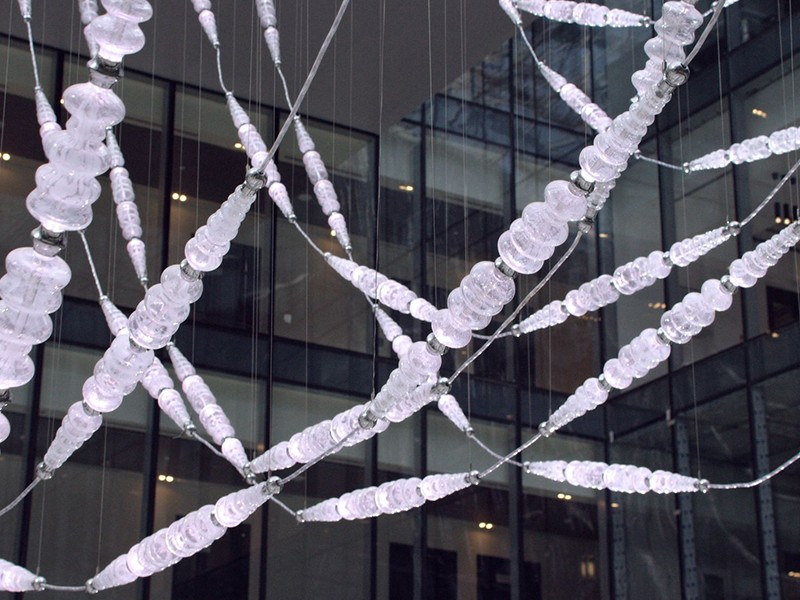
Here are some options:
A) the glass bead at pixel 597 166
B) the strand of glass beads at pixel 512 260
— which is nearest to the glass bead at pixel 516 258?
the strand of glass beads at pixel 512 260

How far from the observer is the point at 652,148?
1327cm

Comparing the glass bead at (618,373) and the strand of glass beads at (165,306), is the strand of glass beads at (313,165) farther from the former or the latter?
the strand of glass beads at (165,306)

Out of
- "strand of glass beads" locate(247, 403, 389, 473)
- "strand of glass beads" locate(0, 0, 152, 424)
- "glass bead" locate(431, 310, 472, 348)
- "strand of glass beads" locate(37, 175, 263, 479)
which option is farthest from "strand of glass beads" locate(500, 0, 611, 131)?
"strand of glass beads" locate(0, 0, 152, 424)

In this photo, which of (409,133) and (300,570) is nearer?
(300,570)

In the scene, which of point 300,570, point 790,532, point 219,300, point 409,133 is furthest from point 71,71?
point 790,532

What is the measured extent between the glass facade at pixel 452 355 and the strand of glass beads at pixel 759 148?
11.1 ft

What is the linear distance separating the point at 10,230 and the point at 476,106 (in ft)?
15.9

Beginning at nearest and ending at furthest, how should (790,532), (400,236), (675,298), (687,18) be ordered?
1. (687,18)
2. (790,532)
3. (675,298)
4. (400,236)

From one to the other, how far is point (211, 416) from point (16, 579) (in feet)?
4.49

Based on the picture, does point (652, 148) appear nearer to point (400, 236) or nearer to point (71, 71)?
point (400, 236)

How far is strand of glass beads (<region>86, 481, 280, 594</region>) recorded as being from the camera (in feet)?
22.0

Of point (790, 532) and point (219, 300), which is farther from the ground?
point (219, 300)

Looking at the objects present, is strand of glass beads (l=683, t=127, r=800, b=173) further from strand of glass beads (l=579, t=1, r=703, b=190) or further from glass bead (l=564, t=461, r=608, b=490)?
strand of glass beads (l=579, t=1, r=703, b=190)

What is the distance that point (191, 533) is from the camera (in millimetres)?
6906
